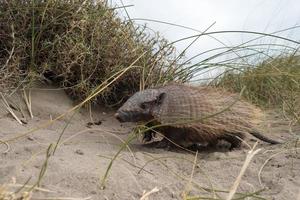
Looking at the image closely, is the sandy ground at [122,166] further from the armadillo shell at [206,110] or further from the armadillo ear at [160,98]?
the armadillo ear at [160,98]

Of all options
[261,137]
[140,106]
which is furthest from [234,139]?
[140,106]

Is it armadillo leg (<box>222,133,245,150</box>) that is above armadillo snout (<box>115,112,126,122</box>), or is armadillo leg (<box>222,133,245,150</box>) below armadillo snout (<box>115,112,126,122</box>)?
below

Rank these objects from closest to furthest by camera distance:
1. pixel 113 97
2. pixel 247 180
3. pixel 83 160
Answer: pixel 83 160, pixel 247 180, pixel 113 97

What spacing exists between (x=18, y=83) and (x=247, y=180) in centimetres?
229

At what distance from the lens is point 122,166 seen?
3.10 metres

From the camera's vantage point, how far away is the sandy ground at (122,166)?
104 inches

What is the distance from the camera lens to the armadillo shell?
Result: 4133 mm

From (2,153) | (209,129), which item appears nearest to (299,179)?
(209,129)

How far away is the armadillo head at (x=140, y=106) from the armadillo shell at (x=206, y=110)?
0.05 m

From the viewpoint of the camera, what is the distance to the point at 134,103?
4.11 meters

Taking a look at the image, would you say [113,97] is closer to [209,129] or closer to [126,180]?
[209,129]

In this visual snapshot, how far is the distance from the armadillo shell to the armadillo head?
0.05 metres

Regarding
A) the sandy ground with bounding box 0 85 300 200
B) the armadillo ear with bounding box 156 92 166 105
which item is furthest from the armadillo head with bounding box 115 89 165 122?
the sandy ground with bounding box 0 85 300 200

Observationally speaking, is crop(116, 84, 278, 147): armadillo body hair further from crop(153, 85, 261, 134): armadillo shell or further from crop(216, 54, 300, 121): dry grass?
crop(216, 54, 300, 121): dry grass
